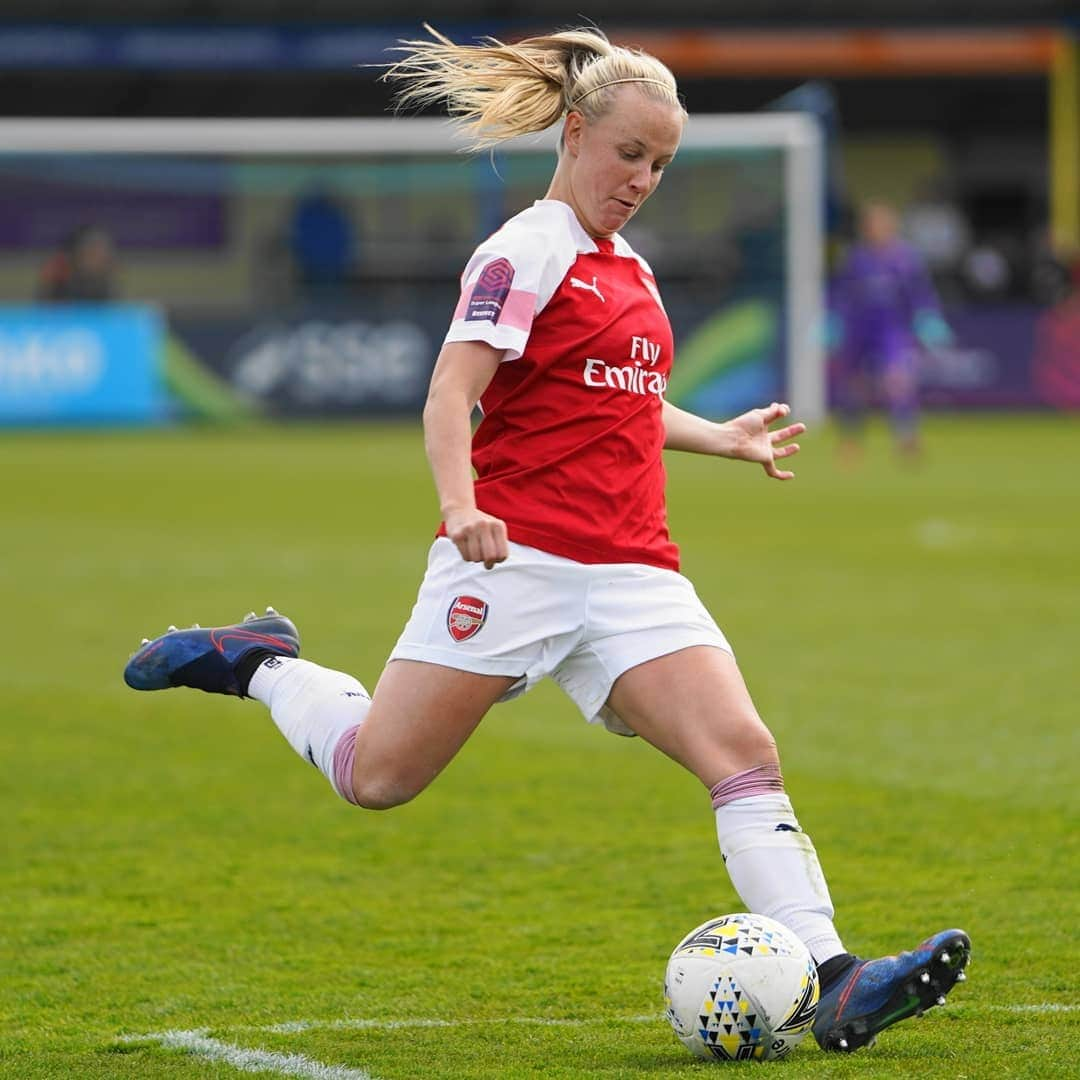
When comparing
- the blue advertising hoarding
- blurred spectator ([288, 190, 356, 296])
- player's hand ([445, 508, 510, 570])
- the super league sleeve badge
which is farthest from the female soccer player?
blurred spectator ([288, 190, 356, 296])

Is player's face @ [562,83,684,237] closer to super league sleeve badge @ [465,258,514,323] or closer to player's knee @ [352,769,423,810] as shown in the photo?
super league sleeve badge @ [465,258,514,323]

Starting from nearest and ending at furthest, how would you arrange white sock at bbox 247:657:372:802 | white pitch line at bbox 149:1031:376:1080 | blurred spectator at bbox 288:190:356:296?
white pitch line at bbox 149:1031:376:1080, white sock at bbox 247:657:372:802, blurred spectator at bbox 288:190:356:296

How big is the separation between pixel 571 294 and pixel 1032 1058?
1.81 m

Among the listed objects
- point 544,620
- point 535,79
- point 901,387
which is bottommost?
point 901,387

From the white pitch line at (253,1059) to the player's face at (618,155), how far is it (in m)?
1.82

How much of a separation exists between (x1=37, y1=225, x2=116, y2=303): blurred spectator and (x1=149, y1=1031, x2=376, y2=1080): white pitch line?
22.9 meters

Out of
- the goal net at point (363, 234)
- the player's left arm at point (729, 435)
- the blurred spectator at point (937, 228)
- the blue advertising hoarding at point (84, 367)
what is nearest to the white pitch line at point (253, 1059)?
the player's left arm at point (729, 435)

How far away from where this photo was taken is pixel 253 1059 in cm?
434

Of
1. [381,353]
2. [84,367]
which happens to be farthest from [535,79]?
[381,353]

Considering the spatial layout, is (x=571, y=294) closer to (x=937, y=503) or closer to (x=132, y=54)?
(x=937, y=503)

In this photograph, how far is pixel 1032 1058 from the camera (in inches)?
165

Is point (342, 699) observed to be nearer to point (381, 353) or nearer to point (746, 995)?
point (746, 995)

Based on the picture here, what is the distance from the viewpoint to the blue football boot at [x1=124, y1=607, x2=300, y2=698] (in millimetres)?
5020

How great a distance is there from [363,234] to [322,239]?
2.27 feet
